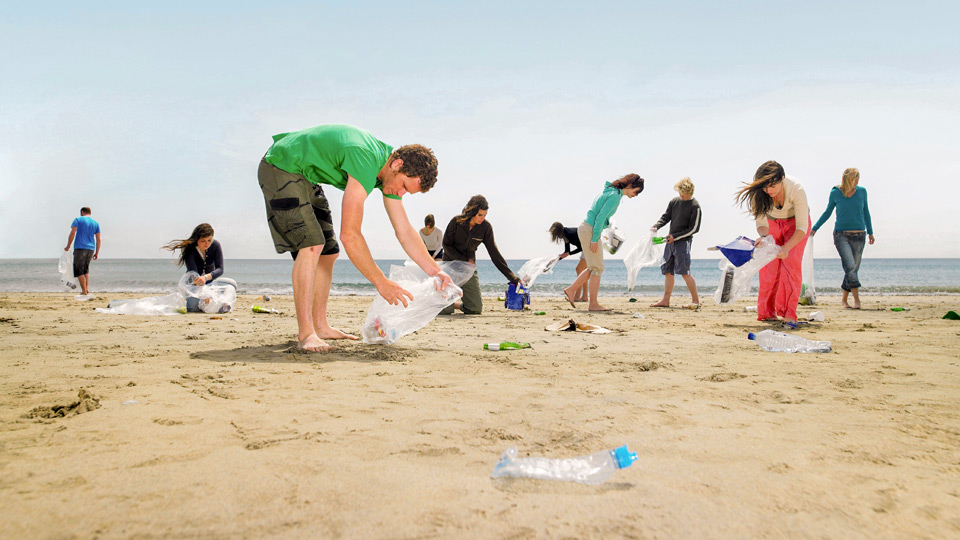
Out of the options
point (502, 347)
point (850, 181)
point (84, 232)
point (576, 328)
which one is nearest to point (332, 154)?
point (502, 347)

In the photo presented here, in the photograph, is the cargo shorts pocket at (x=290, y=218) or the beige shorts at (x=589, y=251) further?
the beige shorts at (x=589, y=251)

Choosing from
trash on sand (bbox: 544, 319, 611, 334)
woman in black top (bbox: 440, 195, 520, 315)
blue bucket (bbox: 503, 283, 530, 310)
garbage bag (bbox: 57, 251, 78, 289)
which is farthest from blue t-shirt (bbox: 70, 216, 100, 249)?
trash on sand (bbox: 544, 319, 611, 334)

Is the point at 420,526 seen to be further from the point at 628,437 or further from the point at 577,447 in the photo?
the point at 628,437

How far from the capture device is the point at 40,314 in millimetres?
6250

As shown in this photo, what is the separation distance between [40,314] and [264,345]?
4199 mm

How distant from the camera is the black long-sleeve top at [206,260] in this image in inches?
262

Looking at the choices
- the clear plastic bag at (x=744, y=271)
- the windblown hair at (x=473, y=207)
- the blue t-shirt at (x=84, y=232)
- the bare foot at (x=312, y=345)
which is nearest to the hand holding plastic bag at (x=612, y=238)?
the clear plastic bag at (x=744, y=271)

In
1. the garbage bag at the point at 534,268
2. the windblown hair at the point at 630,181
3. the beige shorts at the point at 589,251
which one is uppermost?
the windblown hair at the point at 630,181

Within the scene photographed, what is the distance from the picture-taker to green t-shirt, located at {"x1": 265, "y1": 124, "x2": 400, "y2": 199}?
3.35m

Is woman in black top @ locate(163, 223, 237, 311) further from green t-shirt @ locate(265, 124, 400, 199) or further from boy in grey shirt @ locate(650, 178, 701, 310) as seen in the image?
boy in grey shirt @ locate(650, 178, 701, 310)

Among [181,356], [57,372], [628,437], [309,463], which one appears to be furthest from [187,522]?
[181,356]

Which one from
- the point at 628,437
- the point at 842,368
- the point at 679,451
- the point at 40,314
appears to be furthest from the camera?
the point at 40,314

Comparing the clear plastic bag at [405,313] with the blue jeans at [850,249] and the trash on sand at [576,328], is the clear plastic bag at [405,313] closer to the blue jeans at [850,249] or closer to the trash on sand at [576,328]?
the trash on sand at [576,328]

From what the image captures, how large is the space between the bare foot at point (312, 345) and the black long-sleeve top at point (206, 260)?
3632mm
